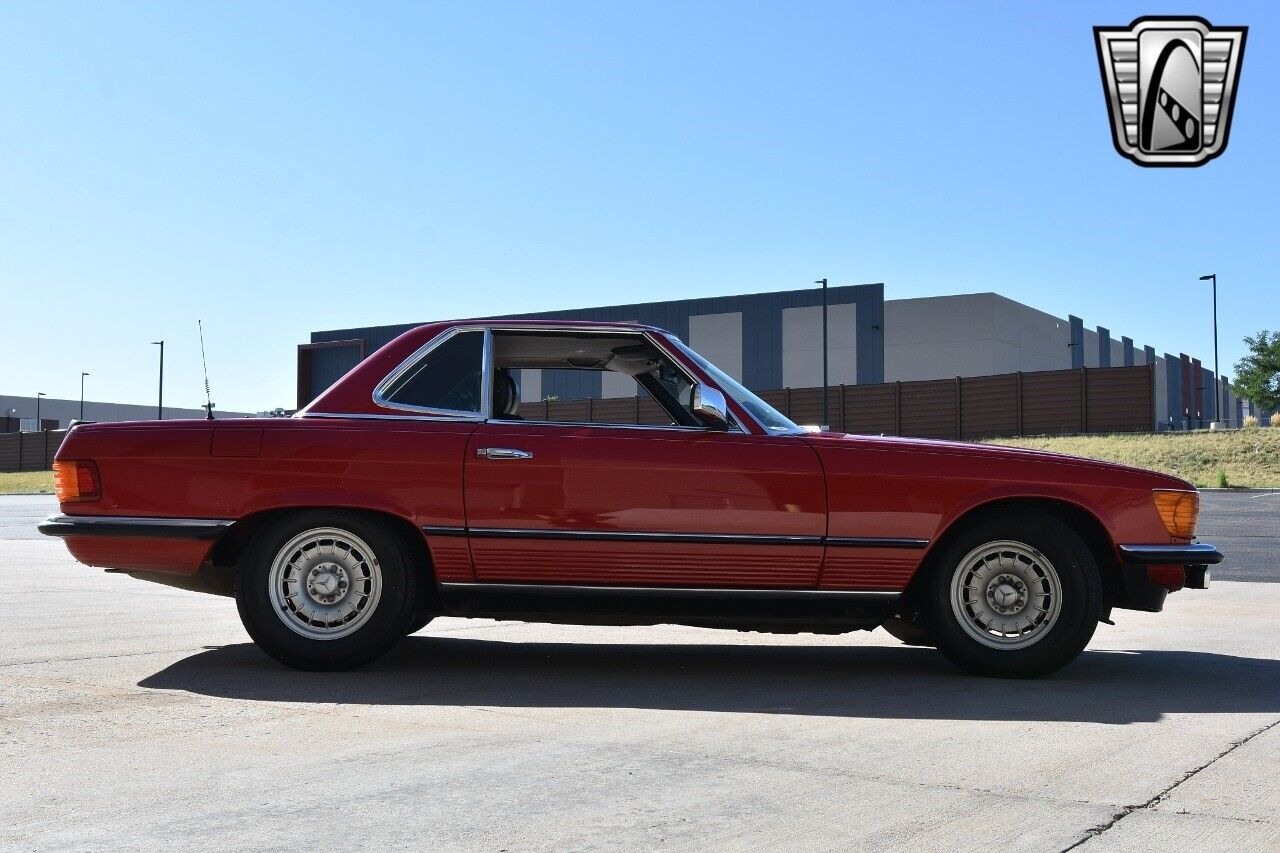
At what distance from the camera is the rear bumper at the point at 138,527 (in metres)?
5.76

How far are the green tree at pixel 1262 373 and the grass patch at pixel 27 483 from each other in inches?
2223

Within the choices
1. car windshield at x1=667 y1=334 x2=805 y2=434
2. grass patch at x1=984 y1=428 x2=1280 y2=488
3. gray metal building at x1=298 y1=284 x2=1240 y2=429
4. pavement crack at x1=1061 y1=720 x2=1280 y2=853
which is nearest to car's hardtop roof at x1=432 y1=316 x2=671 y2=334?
car windshield at x1=667 y1=334 x2=805 y2=434

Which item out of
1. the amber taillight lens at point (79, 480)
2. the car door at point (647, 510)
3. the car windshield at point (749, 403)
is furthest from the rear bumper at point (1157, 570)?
the amber taillight lens at point (79, 480)

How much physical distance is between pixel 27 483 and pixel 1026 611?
5436 cm

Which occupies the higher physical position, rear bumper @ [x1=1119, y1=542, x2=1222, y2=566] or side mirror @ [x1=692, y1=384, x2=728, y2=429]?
side mirror @ [x1=692, y1=384, x2=728, y2=429]

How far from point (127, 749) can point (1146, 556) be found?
416cm

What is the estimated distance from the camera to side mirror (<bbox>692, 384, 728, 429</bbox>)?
570cm

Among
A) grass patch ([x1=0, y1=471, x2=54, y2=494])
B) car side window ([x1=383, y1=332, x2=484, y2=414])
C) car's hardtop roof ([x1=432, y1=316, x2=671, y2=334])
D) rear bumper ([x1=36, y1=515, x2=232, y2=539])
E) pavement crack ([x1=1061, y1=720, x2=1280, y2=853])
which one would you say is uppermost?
car's hardtop roof ([x1=432, y1=316, x2=671, y2=334])

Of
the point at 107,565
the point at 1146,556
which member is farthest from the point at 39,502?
the point at 1146,556

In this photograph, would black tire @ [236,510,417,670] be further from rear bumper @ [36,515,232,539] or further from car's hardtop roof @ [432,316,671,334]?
car's hardtop roof @ [432,316,671,334]

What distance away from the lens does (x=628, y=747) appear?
4.20 metres

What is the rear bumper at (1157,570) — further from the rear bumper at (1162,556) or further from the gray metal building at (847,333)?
the gray metal building at (847,333)

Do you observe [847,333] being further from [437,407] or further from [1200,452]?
[437,407]

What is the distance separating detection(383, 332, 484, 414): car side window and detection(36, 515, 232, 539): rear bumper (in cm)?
95
